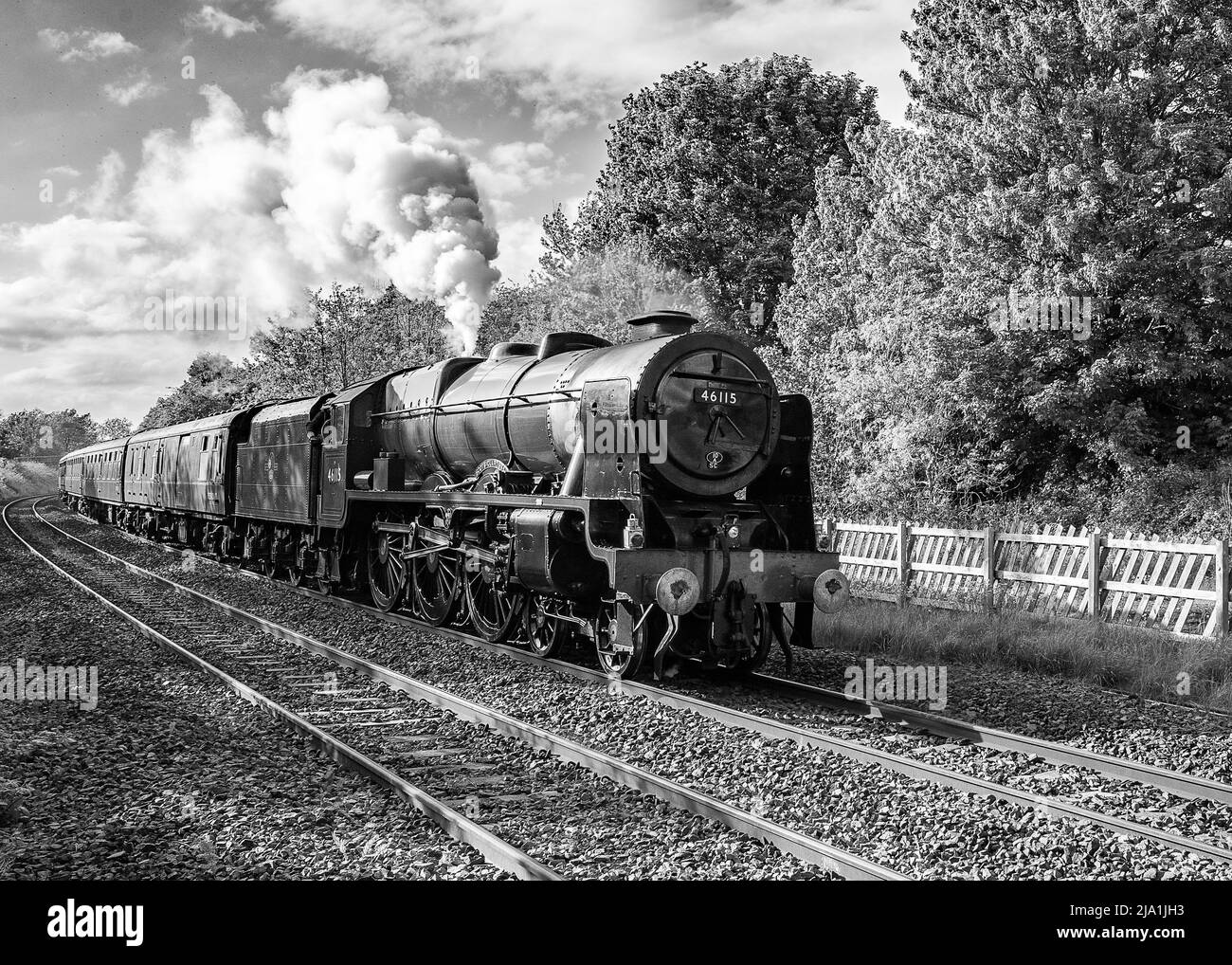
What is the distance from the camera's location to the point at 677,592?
26.1ft

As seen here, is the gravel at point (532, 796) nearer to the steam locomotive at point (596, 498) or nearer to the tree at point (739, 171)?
the steam locomotive at point (596, 498)

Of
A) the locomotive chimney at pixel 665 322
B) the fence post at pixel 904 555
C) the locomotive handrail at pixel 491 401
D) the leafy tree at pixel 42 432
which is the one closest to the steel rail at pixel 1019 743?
the locomotive handrail at pixel 491 401

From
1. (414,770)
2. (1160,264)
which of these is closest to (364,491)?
(414,770)

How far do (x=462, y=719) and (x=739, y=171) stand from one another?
1128 inches

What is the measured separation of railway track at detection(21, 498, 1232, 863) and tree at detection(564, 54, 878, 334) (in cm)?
2374

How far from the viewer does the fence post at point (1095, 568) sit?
40.3 ft

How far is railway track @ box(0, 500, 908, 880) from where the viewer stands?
14.9 feet

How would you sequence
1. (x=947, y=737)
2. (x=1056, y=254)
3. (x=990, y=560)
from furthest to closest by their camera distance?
(x=1056, y=254) → (x=990, y=560) → (x=947, y=737)
